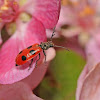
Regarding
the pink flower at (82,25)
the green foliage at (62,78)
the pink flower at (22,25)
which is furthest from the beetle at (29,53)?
the pink flower at (82,25)

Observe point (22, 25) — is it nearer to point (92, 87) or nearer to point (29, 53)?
point (29, 53)

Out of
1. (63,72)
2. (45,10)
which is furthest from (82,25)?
(45,10)

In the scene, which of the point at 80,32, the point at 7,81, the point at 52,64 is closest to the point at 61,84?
the point at 52,64

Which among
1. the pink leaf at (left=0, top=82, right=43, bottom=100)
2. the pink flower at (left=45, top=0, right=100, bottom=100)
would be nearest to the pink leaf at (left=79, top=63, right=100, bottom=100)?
the pink leaf at (left=0, top=82, right=43, bottom=100)

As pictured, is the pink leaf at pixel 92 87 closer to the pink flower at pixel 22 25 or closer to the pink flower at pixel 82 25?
the pink flower at pixel 22 25

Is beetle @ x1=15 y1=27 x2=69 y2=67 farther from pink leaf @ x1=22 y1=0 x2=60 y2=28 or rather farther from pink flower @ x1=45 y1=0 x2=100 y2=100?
pink flower @ x1=45 y1=0 x2=100 y2=100

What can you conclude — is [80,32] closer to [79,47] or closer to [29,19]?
[79,47]
